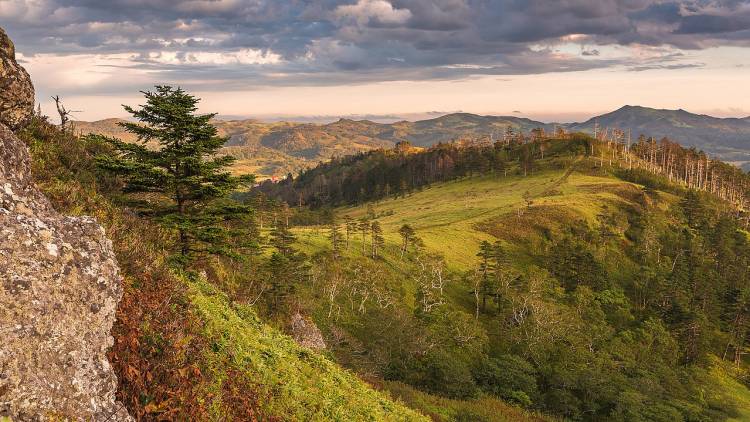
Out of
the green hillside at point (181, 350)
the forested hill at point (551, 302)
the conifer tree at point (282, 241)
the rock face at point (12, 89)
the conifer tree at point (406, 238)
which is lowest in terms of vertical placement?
the forested hill at point (551, 302)

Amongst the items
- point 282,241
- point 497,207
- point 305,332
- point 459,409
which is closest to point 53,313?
point 459,409

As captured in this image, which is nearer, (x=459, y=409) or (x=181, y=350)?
(x=181, y=350)

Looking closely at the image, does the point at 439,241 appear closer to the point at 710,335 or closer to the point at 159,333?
the point at 710,335

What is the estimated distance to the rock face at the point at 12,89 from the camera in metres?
16.4

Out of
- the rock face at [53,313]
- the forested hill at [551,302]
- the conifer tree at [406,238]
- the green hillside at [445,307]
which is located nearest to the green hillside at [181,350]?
the green hillside at [445,307]

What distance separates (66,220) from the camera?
10156 mm

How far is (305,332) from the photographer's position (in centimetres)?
4566

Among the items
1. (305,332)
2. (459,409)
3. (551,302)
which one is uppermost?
(305,332)

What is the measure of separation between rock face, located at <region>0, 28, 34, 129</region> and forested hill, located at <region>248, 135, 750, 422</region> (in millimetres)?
30669

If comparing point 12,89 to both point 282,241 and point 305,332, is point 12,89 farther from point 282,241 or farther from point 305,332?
point 282,241

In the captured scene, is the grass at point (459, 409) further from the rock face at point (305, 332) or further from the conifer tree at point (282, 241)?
the conifer tree at point (282, 241)

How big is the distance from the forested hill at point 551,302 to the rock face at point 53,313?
2973 cm

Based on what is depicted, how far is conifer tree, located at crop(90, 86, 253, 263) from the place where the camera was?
2316 cm

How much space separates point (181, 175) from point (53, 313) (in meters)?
16.2
